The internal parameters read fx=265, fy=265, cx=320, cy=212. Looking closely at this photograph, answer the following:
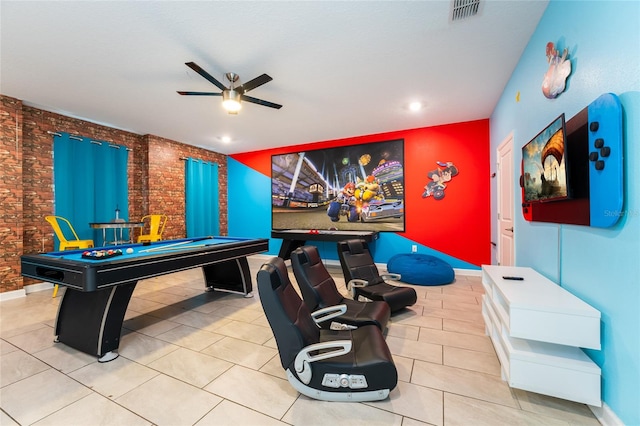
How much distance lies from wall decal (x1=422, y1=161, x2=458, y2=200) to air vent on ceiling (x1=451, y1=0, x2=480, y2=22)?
3.20 meters

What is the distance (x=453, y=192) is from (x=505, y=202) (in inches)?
56.8

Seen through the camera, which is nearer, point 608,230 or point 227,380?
point 608,230

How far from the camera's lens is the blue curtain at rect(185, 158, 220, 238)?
6.73 m

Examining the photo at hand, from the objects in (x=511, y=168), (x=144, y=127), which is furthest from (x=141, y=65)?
(x=511, y=168)

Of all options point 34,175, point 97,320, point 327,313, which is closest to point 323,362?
point 327,313

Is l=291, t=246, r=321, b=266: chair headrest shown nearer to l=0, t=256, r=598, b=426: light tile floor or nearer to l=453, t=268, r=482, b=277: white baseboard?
l=0, t=256, r=598, b=426: light tile floor

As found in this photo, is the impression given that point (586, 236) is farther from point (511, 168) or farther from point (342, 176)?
point (342, 176)

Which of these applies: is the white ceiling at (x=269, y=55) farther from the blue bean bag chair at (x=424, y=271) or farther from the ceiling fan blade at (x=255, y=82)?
the blue bean bag chair at (x=424, y=271)

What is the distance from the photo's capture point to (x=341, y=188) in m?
6.21

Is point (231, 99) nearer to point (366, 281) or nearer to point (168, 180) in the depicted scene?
point (366, 281)

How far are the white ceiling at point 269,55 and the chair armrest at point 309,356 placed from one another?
2.68 meters

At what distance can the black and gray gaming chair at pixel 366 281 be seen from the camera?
3.20 meters

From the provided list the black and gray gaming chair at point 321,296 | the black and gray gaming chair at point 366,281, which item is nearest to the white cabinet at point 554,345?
the black and gray gaming chair at point 321,296

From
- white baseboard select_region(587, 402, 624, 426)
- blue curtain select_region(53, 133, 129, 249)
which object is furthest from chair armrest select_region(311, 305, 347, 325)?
blue curtain select_region(53, 133, 129, 249)
